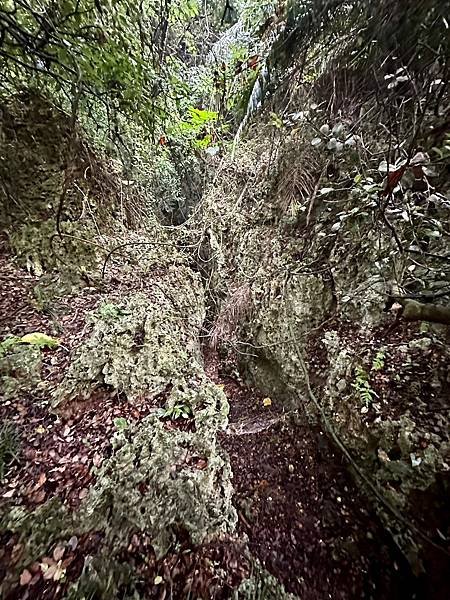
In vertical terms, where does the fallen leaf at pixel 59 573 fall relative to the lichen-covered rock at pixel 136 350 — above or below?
below

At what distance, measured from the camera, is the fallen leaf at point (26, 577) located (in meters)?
1.37

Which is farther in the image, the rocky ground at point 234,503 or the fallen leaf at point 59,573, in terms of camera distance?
the rocky ground at point 234,503

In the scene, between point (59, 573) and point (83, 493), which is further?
point (83, 493)

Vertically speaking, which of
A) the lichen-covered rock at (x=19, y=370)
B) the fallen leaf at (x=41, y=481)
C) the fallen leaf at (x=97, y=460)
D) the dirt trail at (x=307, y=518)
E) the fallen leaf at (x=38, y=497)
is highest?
the lichen-covered rock at (x=19, y=370)

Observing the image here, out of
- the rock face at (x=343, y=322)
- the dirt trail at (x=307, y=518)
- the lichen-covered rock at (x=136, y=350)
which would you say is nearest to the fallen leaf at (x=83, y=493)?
the lichen-covered rock at (x=136, y=350)

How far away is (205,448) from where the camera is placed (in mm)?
2189

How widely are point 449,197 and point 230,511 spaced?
2751 millimetres

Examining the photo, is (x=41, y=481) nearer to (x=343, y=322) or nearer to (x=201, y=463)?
(x=201, y=463)

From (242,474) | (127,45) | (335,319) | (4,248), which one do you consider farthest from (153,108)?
(242,474)

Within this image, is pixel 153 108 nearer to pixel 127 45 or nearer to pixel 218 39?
pixel 127 45

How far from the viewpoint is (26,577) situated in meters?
1.39

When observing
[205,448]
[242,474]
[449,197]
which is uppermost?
[449,197]

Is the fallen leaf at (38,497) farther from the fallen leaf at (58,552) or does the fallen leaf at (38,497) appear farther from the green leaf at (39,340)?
the green leaf at (39,340)

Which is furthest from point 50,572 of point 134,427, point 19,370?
point 19,370
